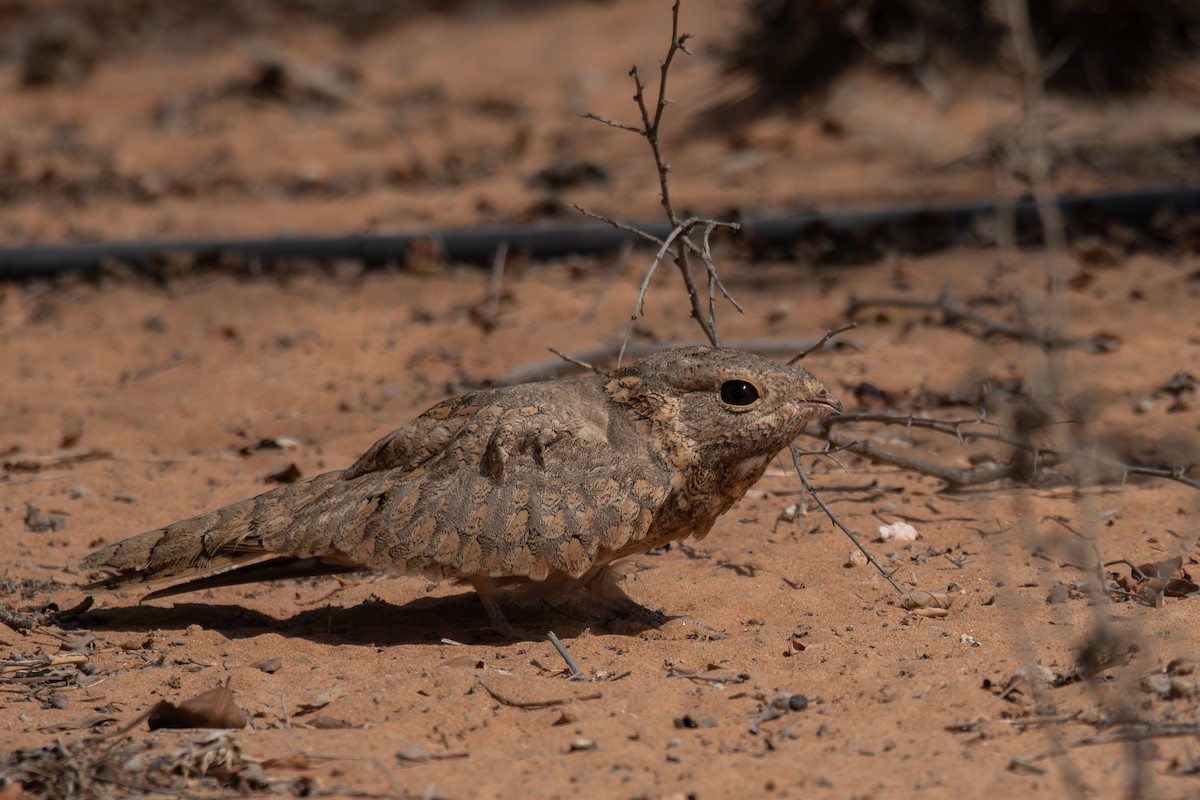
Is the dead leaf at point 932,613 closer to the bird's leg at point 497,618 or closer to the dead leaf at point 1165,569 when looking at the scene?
the dead leaf at point 1165,569

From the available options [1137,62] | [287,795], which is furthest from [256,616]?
[1137,62]

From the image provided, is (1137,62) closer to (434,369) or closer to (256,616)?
(434,369)

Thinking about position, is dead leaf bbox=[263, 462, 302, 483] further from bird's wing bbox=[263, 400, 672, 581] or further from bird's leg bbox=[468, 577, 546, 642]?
bird's leg bbox=[468, 577, 546, 642]

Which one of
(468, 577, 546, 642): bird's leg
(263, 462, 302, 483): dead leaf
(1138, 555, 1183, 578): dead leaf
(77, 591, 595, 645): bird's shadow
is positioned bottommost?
(77, 591, 595, 645): bird's shadow

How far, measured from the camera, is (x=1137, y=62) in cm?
1091

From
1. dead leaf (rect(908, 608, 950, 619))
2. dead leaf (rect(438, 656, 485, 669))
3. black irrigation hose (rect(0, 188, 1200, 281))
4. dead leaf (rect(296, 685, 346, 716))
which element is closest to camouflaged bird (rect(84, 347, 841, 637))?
dead leaf (rect(438, 656, 485, 669))

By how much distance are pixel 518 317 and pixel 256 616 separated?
331 centimetres

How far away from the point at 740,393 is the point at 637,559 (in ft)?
3.96

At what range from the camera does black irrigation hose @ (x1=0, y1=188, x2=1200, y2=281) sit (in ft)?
27.9

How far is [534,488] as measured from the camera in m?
4.36

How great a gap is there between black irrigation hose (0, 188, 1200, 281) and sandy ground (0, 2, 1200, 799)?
0.19 meters

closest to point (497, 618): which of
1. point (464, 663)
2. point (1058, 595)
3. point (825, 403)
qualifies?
point (464, 663)

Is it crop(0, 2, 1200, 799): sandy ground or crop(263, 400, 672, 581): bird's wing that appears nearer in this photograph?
crop(0, 2, 1200, 799): sandy ground

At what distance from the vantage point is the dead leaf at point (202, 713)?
382 cm
